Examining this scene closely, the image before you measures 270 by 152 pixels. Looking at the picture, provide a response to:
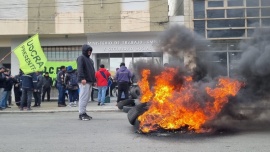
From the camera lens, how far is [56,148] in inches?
227

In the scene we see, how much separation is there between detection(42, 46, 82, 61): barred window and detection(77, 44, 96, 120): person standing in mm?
12081

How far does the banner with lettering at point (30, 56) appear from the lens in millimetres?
12883

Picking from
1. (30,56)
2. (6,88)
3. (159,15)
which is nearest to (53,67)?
(6,88)

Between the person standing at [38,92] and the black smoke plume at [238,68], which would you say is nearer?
the black smoke plume at [238,68]

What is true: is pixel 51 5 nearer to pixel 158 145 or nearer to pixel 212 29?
pixel 212 29

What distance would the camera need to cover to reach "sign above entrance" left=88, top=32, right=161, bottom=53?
20625mm

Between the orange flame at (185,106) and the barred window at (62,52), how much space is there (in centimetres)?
1489

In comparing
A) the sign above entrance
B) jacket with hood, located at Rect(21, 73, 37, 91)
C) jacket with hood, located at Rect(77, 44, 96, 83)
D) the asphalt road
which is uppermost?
the sign above entrance

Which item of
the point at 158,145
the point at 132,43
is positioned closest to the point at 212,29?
the point at 132,43

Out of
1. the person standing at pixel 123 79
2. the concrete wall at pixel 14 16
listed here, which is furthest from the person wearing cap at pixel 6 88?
the concrete wall at pixel 14 16

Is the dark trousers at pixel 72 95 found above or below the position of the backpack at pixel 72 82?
below

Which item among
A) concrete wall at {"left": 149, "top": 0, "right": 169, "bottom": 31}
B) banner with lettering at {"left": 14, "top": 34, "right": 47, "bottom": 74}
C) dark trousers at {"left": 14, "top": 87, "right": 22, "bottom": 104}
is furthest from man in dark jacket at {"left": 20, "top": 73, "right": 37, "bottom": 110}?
concrete wall at {"left": 149, "top": 0, "right": 169, "bottom": 31}

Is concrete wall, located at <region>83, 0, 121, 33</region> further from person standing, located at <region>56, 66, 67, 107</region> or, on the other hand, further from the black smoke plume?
the black smoke plume

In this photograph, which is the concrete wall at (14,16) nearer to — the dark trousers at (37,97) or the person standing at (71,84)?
the dark trousers at (37,97)
